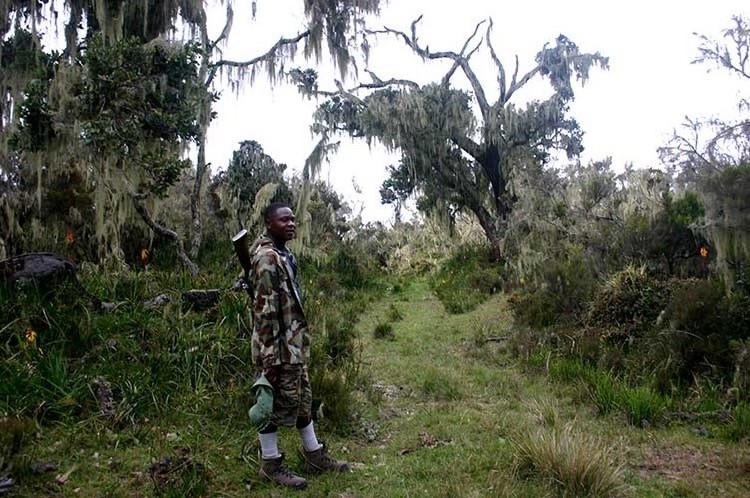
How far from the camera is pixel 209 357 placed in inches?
207

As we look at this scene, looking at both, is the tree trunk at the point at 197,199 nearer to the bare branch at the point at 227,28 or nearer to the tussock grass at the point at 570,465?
the bare branch at the point at 227,28

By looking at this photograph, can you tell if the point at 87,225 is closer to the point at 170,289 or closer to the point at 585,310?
the point at 170,289

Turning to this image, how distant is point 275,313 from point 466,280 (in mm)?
10893

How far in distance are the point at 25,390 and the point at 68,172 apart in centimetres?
800

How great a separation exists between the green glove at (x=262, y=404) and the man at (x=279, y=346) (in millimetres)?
73

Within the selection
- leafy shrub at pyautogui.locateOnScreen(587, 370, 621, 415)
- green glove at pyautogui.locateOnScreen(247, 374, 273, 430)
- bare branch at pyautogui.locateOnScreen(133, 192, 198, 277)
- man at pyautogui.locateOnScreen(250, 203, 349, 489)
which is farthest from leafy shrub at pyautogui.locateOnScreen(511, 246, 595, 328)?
green glove at pyautogui.locateOnScreen(247, 374, 273, 430)

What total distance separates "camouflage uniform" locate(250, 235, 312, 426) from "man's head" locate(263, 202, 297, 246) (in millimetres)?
151

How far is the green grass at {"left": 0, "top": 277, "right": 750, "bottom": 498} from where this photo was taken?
343 cm

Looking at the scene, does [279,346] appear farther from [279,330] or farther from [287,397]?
[287,397]

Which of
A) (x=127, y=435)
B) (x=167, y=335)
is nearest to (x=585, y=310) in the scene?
(x=167, y=335)

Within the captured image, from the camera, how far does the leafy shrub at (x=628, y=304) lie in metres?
6.87

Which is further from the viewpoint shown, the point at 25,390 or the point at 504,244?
the point at 504,244

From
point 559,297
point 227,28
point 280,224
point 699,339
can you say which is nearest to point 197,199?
point 227,28

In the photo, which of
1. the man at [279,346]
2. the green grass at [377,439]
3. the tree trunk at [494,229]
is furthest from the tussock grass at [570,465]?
the tree trunk at [494,229]
